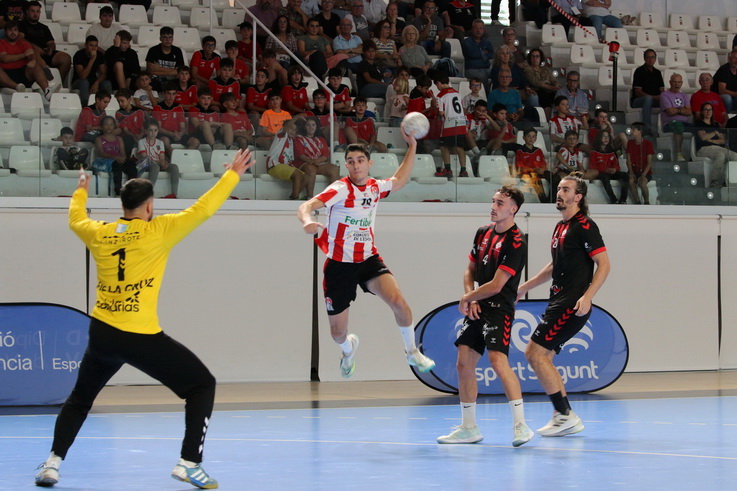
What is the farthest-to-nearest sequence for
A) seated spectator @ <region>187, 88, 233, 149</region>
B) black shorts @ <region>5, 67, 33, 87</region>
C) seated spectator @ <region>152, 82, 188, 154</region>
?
black shorts @ <region>5, 67, 33, 87</region>
seated spectator @ <region>187, 88, 233, 149</region>
seated spectator @ <region>152, 82, 188, 154</region>

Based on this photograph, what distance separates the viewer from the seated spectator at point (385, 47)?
17.4 m

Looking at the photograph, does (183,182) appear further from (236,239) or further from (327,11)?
(327,11)

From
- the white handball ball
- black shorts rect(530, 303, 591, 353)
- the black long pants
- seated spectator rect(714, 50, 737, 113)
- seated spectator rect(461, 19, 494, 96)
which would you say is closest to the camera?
the black long pants

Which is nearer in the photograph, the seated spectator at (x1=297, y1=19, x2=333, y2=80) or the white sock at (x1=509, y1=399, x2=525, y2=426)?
the white sock at (x1=509, y1=399, x2=525, y2=426)

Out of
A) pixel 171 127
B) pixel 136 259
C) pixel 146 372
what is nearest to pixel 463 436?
pixel 146 372

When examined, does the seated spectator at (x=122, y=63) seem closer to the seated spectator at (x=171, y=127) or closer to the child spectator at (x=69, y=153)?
the seated spectator at (x=171, y=127)

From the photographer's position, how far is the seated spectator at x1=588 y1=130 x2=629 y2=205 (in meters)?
14.5

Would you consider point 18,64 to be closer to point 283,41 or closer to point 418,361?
point 283,41

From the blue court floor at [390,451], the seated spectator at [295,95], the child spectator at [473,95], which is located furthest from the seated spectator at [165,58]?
the blue court floor at [390,451]

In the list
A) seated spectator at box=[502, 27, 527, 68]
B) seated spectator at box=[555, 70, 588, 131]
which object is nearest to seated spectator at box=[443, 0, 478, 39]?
seated spectator at box=[502, 27, 527, 68]

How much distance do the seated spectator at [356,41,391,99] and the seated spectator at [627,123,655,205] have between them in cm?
406

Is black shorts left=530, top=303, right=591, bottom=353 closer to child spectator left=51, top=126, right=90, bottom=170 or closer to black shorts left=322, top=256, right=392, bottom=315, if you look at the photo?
black shorts left=322, top=256, right=392, bottom=315

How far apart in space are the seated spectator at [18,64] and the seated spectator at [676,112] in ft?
29.4

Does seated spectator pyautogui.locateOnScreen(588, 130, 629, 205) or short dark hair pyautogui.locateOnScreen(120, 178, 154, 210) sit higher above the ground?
seated spectator pyautogui.locateOnScreen(588, 130, 629, 205)
